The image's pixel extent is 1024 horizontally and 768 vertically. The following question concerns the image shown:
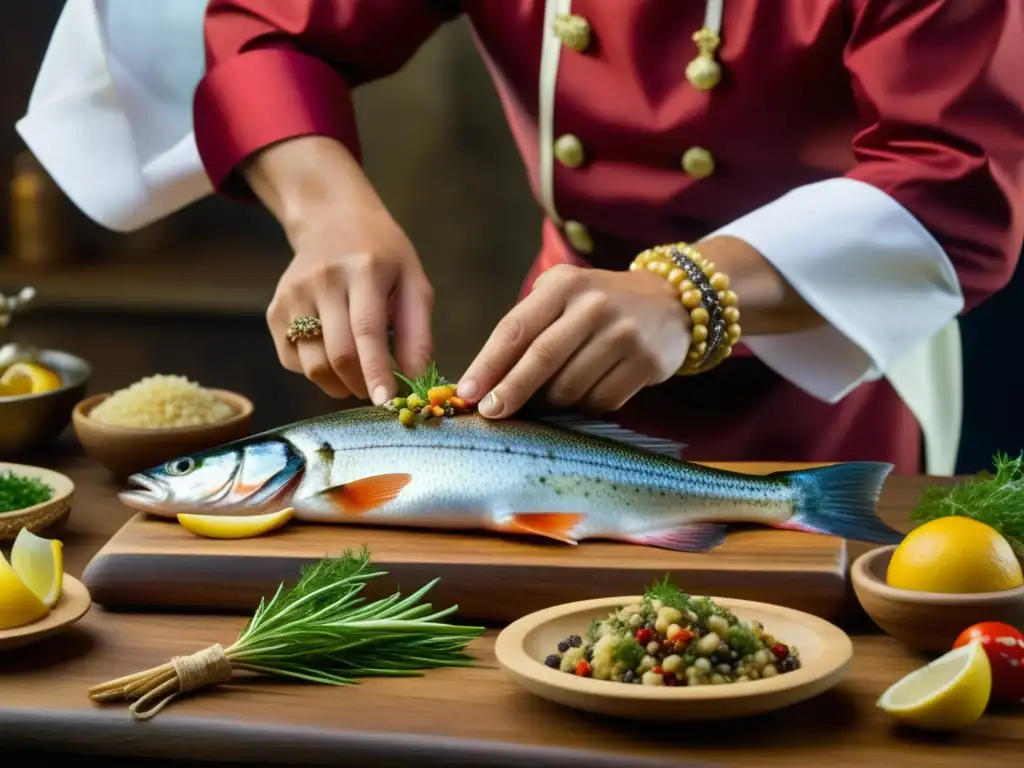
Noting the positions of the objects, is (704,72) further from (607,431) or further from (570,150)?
(607,431)

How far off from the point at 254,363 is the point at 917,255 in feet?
8.80

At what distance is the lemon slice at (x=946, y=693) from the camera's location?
1.19 m

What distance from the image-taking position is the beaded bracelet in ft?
5.54

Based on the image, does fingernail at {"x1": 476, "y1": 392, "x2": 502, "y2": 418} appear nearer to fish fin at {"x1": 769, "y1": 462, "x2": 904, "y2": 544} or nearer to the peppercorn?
fish fin at {"x1": 769, "y1": 462, "x2": 904, "y2": 544}

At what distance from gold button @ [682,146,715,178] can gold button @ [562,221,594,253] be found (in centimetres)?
21

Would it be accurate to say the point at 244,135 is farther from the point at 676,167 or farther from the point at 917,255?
the point at 917,255

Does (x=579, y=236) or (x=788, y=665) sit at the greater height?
(x=579, y=236)

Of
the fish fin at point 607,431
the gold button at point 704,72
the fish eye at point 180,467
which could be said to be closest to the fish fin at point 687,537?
the fish fin at point 607,431

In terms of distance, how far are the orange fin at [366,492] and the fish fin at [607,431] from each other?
0.20 metres

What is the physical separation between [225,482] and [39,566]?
0.31m

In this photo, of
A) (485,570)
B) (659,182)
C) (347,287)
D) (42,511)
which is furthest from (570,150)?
(42,511)

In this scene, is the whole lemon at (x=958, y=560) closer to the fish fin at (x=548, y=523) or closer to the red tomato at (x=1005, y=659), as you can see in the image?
the red tomato at (x=1005, y=659)

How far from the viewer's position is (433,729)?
1.21 meters

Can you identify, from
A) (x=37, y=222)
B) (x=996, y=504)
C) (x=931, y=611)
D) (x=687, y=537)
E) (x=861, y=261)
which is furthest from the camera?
(x=37, y=222)
